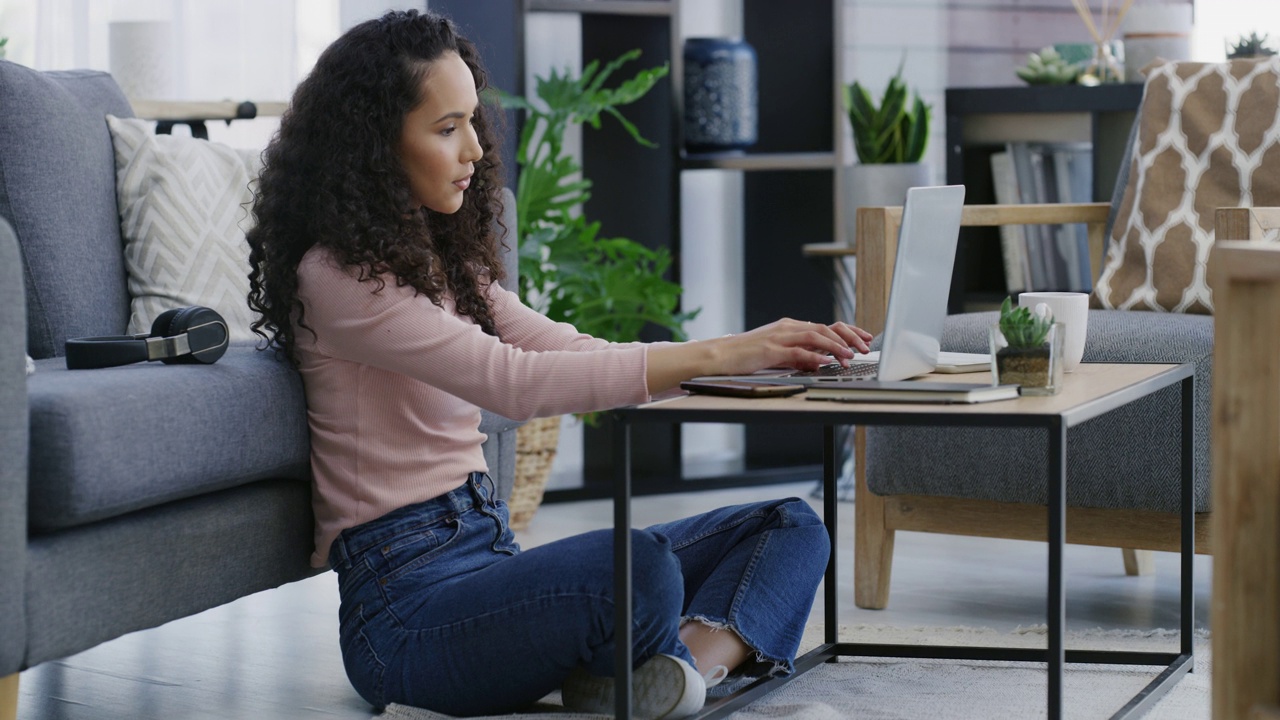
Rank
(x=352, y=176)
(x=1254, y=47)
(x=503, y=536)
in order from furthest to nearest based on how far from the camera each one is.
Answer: (x=1254, y=47) → (x=503, y=536) → (x=352, y=176)

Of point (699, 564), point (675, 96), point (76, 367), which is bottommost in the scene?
point (699, 564)

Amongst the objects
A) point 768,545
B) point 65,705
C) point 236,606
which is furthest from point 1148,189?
point 65,705

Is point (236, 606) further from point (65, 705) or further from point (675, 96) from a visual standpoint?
point (675, 96)

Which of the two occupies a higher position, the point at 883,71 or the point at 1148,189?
the point at 883,71

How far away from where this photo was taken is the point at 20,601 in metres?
1.51

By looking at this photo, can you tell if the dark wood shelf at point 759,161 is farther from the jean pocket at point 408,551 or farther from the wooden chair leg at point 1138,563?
the jean pocket at point 408,551

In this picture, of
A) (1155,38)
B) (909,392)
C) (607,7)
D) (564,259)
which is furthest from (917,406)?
(607,7)

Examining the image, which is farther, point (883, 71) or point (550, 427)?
point (883, 71)

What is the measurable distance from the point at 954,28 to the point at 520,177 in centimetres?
154

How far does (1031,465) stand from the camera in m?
2.36

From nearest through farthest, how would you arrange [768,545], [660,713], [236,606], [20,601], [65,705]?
[20,601] < [660,713] < [768,545] < [65,705] < [236,606]

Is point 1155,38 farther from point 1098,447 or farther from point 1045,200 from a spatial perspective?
point 1098,447

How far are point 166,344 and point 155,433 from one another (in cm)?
18

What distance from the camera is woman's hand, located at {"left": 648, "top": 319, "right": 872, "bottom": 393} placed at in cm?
165
